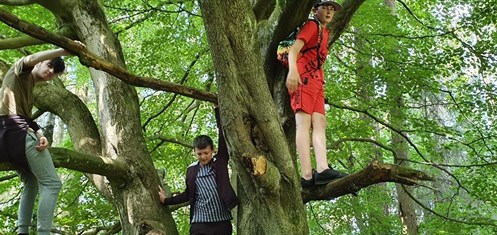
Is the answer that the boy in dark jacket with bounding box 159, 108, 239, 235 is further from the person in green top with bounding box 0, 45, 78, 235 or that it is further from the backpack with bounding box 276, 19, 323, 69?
the person in green top with bounding box 0, 45, 78, 235

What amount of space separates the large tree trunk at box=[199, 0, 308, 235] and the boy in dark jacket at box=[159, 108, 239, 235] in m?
0.79

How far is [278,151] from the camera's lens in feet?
10.6

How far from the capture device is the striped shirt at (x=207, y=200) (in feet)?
13.4

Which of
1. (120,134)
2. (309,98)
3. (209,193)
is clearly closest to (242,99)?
(309,98)

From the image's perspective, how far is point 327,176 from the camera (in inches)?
141

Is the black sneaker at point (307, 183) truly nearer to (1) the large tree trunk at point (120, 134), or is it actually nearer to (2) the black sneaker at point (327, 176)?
(2) the black sneaker at point (327, 176)

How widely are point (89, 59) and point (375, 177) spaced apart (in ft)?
6.41

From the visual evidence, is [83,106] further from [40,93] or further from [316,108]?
→ [316,108]

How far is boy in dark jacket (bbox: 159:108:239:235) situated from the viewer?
405cm

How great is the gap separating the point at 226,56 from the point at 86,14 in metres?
2.47

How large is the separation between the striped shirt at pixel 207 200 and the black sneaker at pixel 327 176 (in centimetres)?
86

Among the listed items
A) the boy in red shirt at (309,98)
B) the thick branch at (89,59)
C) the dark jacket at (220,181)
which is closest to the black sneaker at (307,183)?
the boy in red shirt at (309,98)

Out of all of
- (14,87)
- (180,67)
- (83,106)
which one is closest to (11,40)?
(83,106)

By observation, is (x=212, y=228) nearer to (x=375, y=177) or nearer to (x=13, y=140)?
(x=375, y=177)
